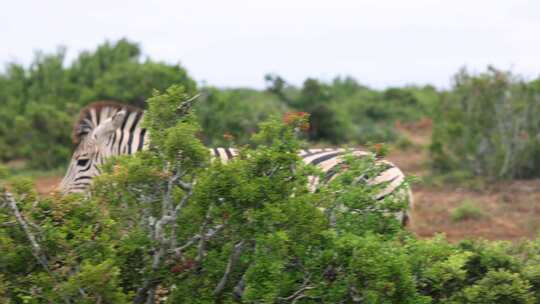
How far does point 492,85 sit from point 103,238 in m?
9.74

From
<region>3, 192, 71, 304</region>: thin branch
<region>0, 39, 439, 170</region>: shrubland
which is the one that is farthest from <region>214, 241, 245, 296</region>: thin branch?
<region>0, 39, 439, 170</region>: shrubland

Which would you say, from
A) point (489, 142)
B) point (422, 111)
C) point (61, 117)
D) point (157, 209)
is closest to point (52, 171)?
point (61, 117)

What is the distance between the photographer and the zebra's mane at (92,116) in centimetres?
628

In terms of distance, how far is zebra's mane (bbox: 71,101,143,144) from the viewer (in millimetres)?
6277

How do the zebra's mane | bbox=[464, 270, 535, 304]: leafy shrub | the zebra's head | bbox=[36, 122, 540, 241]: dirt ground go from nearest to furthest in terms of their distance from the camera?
bbox=[464, 270, 535, 304]: leafy shrub
the zebra's head
the zebra's mane
bbox=[36, 122, 540, 241]: dirt ground

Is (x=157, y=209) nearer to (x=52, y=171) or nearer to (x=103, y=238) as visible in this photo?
(x=103, y=238)

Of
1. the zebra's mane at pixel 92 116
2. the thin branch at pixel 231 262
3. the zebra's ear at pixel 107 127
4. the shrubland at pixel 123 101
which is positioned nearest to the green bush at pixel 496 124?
the shrubland at pixel 123 101

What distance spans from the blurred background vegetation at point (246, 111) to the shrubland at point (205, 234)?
11.8 feet

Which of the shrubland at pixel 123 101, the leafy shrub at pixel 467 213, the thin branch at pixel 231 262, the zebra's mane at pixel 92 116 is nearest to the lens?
the thin branch at pixel 231 262

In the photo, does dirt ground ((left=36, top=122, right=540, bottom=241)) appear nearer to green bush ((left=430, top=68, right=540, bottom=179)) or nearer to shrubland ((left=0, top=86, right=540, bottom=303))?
green bush ((left=430, top=68, right=540, bottom=179))

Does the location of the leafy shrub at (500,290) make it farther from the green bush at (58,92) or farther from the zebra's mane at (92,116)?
the green bush at (58,92)

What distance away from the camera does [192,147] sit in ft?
10.1

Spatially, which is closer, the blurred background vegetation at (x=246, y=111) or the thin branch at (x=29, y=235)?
the thin branch at (x=29, y=235)

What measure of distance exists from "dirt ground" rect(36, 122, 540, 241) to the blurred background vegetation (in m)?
0.61
